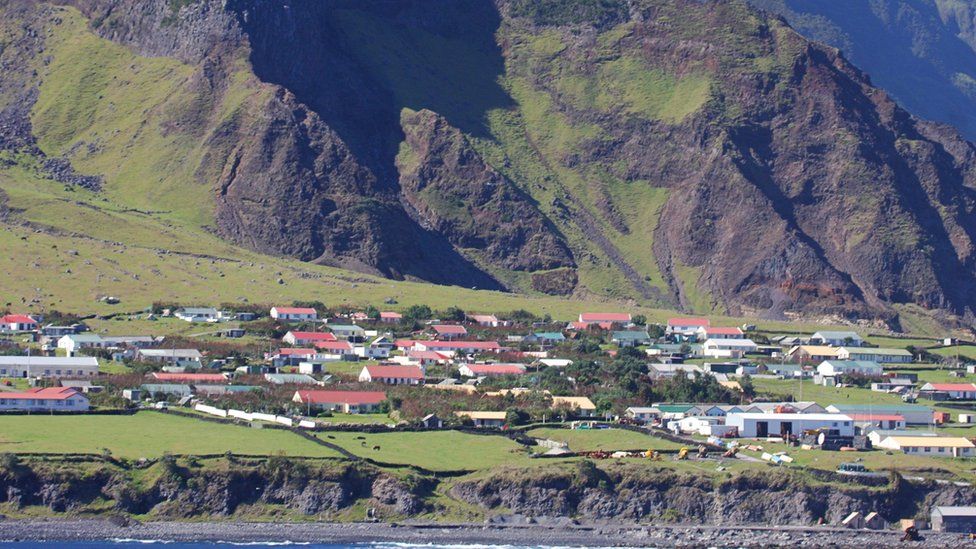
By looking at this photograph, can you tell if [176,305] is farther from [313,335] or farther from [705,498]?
[705,498]

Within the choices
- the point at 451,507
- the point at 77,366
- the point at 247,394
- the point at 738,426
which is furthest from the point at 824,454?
the point at 77,366

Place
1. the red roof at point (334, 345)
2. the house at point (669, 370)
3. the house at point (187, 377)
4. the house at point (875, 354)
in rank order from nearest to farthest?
the house at point (187, 377)
the house at point (669, 370)
the red roof at point (334, 345)
the house at point (875, 354)

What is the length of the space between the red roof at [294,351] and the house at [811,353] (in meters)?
41.8

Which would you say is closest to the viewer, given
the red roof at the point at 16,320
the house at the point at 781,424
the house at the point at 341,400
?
the house at the point at 781,424

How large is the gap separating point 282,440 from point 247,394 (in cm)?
1795

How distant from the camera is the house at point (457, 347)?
588 feet

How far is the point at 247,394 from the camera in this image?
144375 millimetres

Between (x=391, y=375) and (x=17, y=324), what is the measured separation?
3525 cm

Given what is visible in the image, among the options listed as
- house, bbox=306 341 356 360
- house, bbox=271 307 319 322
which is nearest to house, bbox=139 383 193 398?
house, bbox=306 341 356 360

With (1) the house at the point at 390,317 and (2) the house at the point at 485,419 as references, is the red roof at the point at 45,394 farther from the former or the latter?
(1) the house at the point at 390,317

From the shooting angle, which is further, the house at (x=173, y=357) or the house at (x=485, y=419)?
the house at (x=173, y=357)

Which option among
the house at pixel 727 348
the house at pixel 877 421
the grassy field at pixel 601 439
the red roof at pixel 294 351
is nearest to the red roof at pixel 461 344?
the red roof at pixel 294 351

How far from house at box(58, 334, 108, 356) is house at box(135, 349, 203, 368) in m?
4.19

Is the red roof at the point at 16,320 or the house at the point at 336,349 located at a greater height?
the red roof at the point at 16,320
